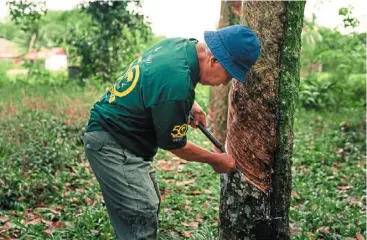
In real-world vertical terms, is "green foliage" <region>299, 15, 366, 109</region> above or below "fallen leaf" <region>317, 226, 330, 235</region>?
above

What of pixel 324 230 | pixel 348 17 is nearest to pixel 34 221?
pixel 324 230

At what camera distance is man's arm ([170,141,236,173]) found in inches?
112

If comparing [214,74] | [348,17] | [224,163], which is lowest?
[224,163]

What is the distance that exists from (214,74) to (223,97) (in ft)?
15.6

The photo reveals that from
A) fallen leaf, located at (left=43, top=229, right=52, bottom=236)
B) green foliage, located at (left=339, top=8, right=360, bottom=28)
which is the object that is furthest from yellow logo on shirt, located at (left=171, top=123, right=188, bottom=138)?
green foliage, located at (left=339, top=8, right=360, bottom=28)

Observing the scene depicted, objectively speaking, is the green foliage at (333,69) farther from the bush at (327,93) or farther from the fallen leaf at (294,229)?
the fallen leaf at (294,229)

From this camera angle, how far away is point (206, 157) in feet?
9.59

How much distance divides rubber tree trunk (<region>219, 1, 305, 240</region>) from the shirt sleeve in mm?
579

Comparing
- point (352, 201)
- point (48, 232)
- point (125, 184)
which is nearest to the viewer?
point (125, 184)

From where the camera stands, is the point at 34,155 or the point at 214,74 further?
the point at 34,155

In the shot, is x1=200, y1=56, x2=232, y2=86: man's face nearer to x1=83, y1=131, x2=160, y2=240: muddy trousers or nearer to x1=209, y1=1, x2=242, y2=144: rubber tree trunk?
x1=83, y1=131, x2=160, y2=240: muddy trousers

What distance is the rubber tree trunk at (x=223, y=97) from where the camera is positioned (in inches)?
287

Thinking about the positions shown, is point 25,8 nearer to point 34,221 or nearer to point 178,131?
point 34,221

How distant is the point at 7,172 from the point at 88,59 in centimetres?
737
